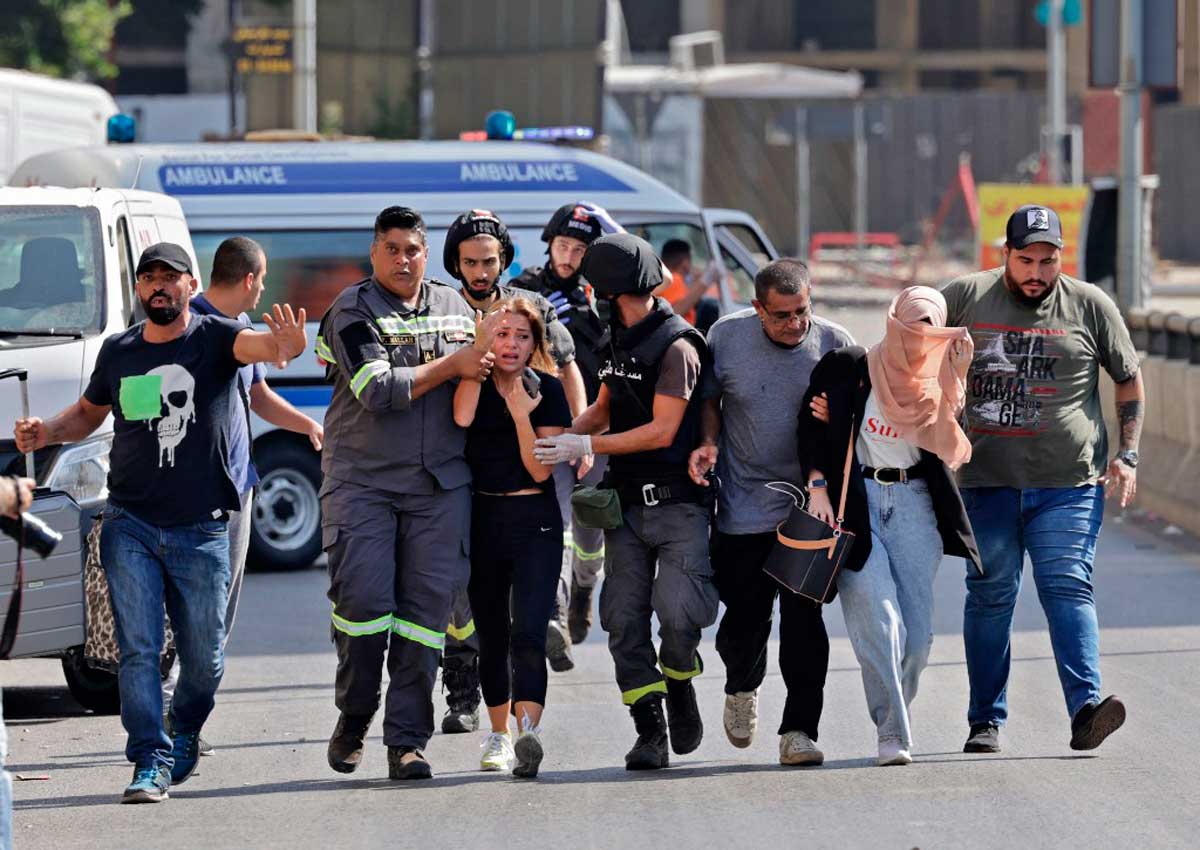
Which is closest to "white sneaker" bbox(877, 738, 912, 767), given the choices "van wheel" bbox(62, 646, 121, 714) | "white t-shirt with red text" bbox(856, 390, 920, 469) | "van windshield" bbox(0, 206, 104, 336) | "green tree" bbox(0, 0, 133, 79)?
"white t-shirt with red text" bbox(856, 390, 920, 469)

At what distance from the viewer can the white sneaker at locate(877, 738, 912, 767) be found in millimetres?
7984

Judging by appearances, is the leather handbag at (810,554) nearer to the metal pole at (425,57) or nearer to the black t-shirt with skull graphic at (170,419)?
the black t-shirt with skull graphic at (170,419)

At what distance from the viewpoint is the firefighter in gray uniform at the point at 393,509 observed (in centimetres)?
787

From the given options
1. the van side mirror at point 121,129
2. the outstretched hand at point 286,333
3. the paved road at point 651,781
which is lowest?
the paved road at point 651,781

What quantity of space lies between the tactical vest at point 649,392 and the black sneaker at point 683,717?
0.75 m

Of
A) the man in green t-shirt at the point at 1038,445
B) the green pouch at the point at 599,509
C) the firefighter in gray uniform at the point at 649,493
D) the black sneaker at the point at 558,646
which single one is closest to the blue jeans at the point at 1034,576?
the man in green t-shirt at the point at 1038,445

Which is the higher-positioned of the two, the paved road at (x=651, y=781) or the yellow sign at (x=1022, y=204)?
the yellow sign at (x=1022, y=204)

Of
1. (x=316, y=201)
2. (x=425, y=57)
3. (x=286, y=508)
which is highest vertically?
(x=425, y=57)

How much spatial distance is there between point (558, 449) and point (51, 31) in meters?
24.0

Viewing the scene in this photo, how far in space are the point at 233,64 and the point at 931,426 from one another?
21.2 m

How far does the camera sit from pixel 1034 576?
8312 mm

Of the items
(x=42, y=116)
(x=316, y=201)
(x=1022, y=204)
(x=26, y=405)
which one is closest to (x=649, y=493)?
(x=26, y=405)

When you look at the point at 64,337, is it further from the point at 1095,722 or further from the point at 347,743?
the point at 1095,722

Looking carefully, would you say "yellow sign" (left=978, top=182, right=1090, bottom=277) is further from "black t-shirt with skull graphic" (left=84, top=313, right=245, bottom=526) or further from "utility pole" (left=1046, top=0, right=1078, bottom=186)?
"black t-shirt with skull graphic" (left=84, top=313, right=245, bottom=526)
